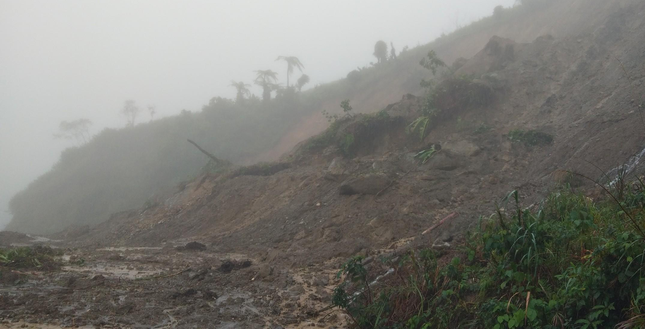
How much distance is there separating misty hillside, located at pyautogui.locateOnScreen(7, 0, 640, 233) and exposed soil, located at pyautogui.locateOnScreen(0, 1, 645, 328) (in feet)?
34.9

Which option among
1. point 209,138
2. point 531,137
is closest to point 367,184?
point 531,137

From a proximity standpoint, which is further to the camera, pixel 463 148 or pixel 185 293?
pixel 463 148

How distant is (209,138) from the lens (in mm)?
33375

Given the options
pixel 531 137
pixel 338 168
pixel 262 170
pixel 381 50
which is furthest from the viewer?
pixel 381 50

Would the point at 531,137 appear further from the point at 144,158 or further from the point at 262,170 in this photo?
the point at 144,158

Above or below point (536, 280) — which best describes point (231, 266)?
below

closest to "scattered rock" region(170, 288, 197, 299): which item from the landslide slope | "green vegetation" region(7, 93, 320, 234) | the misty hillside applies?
the landslide slope

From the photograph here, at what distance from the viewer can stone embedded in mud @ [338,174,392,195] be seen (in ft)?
35.7

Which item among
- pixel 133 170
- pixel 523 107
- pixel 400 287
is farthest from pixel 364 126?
pixel 133 170

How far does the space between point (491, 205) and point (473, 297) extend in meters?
5.29

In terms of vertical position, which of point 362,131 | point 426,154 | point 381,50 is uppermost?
point 381,50

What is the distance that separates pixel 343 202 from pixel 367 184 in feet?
2.44

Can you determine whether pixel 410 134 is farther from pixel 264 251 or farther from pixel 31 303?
pixel 31 303

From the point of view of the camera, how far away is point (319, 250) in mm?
8750
